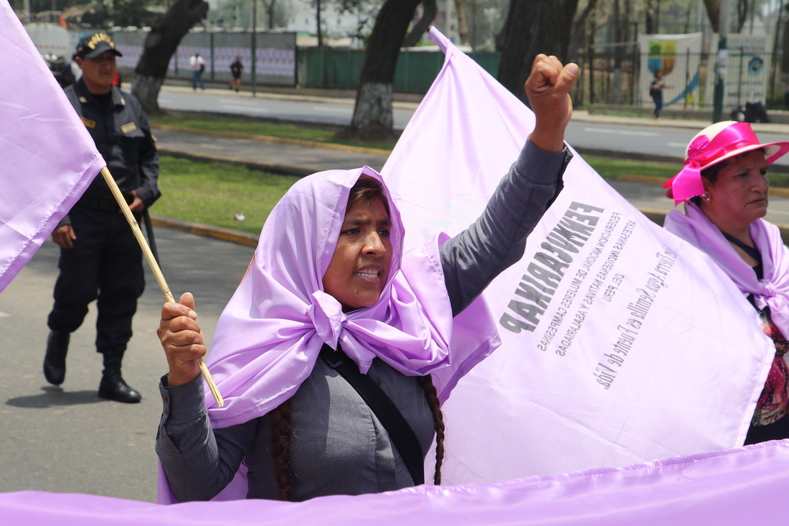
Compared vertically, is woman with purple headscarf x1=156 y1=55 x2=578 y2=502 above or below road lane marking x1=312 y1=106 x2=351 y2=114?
above

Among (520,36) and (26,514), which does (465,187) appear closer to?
(26,514)

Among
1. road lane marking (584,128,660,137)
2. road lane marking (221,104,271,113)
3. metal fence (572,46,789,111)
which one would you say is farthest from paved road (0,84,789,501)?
metal fence (572,46,789,111)

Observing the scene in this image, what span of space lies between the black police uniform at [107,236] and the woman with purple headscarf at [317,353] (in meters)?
3.16

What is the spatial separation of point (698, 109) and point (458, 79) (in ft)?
100

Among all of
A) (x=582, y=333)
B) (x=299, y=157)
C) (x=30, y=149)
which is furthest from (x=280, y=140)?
(x=30, y=149)

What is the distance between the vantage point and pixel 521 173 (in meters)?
2.43

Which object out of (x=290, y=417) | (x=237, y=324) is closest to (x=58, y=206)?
(x=237, y=324)

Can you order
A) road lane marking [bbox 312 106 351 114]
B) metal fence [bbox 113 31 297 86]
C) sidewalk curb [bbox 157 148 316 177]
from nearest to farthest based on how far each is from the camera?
1. sidewalk curb [bbox 157 148 316 177]
2. road lane marking [bbox 312 106 351 114]
3. metal fence [bbox 113 31 297 86]

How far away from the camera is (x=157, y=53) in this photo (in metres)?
27.3

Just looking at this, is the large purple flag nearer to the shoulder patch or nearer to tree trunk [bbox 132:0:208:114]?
the shoulder patch

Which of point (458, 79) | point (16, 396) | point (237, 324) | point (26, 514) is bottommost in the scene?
point (16, 396)

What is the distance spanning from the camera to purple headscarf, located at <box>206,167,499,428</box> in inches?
82.9

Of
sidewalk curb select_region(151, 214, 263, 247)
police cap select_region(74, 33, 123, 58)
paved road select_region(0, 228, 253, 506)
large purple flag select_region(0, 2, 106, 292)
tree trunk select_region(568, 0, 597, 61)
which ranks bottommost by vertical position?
paved road select_region(0, 228, 253, 506)

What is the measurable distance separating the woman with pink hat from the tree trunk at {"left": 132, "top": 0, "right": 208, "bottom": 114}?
25.3 metres
